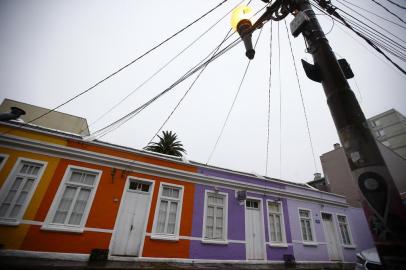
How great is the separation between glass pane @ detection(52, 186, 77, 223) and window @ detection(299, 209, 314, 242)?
1309cm

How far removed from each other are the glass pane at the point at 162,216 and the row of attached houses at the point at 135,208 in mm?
43

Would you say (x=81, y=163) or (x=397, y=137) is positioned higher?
(x=397, y=137)

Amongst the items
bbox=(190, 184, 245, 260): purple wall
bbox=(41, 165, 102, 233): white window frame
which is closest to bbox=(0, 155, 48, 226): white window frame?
bbox=(41, 165, 102, 233): white window frame

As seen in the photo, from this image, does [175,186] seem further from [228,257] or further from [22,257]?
[22,257]

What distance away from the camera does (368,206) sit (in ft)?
6.01

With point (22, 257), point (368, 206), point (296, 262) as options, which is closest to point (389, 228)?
point (368, 206)

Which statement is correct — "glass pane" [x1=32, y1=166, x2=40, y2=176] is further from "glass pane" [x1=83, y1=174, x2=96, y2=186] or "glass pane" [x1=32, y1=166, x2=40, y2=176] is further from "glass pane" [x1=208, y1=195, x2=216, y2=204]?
"glass pane" [x1=208, y1=195, x2=216, y2=204]

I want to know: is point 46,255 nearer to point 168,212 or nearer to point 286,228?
point 168,212

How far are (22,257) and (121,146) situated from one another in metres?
5.18

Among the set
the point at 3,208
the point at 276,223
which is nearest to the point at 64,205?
the point at 3,208

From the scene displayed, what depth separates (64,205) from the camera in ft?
26.1

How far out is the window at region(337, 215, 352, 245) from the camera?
14.1 m

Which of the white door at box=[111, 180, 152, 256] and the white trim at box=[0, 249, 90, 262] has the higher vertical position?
the white door at box=[111, 180, 152, 256]

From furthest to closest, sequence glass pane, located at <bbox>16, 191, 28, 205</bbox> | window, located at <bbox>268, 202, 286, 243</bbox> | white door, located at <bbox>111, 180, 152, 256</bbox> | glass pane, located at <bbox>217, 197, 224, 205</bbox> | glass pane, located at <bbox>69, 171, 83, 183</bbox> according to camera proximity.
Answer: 1. window, located at <bbox>268, 202, 286, 243</bbox>
2. glass pane, located at <bbox>217, 197, 224, 205</bbox>
3. glass pane, located at <bbox>69, 171, 83, 183</bbox>
4. white door, located at <bbox>111, 180, 152, 256</bbox>
5. glass pane, located at <bbox>16, 191, 28, 205</bbox>
